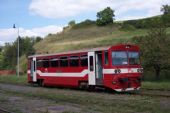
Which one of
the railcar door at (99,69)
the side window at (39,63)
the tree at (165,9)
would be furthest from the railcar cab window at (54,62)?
the tree at (165,9)

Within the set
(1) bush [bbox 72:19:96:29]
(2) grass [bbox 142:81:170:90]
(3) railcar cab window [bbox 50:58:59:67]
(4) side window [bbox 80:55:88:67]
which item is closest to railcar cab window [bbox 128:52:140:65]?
(2) grass [bbox 142:81:170:90]

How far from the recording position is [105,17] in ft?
341

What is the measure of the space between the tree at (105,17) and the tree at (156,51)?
68383 mm

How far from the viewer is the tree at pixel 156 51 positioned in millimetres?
33438

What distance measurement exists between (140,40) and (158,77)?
11.7 feet

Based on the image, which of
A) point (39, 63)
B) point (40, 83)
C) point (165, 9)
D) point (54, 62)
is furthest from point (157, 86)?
point (165, 9)

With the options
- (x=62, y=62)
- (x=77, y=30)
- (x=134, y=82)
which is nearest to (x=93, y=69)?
(x=134, y=82)

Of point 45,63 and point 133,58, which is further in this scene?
point 45,63

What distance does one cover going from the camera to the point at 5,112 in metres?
18.5

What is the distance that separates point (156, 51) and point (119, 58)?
25.2 feet

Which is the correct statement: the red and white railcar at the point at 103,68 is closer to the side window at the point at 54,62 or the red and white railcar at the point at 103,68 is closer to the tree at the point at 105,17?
the side window at the point at 54,62

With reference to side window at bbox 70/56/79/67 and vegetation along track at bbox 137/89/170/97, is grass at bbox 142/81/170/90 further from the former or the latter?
side window at bbox 70/56/79/67

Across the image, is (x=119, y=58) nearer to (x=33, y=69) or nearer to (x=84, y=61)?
(x=84, y=61)

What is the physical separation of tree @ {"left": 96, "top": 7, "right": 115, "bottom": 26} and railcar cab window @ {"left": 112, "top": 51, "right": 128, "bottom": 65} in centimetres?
7663
